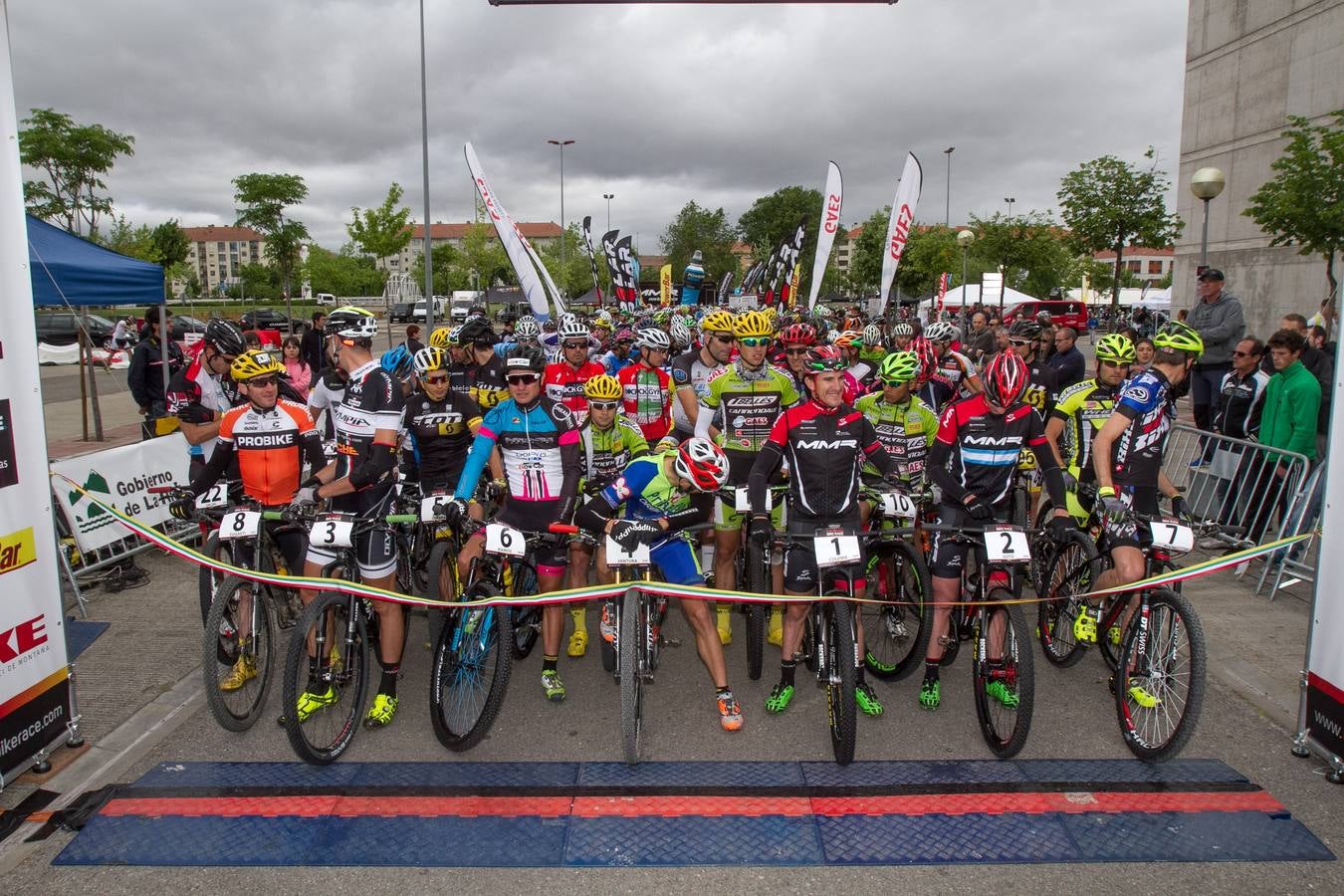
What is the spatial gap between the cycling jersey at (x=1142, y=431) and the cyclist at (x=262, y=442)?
5193 mm

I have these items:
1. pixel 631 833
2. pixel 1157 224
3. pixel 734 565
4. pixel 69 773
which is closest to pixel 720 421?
pixel 734 565

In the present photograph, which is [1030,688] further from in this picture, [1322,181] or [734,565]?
[1322,181]

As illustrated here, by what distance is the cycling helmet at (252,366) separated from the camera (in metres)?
5.32

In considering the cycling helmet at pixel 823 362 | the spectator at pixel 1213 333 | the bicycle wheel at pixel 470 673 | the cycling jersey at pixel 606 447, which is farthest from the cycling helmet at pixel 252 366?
the spectator at pixel 1213 333

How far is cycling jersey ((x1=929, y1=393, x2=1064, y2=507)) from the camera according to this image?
518cm

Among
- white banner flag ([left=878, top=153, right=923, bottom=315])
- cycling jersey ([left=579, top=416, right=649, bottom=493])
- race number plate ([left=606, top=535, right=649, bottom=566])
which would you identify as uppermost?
white banner flag ([left=878, top=153, right=923, bottom=315])

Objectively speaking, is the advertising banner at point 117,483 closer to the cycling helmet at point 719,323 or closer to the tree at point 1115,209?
the cycling helmet at point 719,323

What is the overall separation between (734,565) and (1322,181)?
11700mm

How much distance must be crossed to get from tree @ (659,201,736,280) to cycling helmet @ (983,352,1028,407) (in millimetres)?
85173

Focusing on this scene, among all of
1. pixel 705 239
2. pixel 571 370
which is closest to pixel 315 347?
pixel 571 370

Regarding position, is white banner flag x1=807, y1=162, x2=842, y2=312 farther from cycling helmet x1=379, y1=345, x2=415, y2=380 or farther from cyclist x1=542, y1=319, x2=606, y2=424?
cycling helmet x1=379, y1=345, x2=415, y2=380

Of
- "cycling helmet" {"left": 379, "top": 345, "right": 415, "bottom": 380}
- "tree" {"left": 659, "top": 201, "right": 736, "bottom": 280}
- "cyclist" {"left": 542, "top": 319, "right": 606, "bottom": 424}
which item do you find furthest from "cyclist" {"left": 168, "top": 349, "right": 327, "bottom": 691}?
"tree" {"left": 659, "top": 201, "right": 736, "bottom": 280}

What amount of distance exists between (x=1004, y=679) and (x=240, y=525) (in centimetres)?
454

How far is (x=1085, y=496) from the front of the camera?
5898 millimetres
